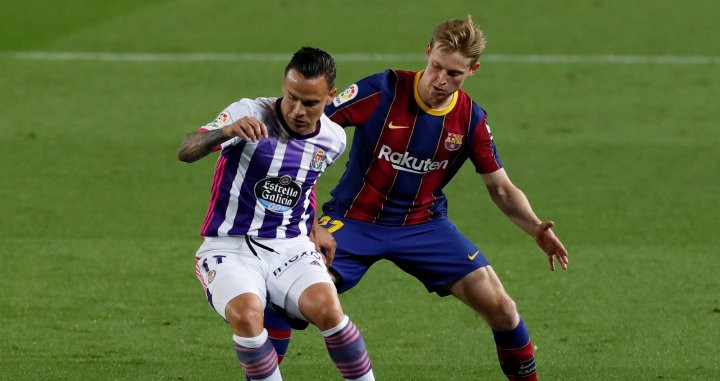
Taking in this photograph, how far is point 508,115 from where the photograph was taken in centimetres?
1484

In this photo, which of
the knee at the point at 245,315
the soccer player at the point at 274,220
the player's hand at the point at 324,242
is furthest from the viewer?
the player's hand at the point at 324,242

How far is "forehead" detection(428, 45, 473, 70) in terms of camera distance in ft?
24.2

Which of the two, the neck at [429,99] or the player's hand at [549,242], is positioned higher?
the neck at [429,99]

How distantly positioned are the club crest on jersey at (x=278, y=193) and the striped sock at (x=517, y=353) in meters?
1.46

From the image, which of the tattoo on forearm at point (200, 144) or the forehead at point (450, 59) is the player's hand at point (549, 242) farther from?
the tattoo on forearm at point (200, 144)

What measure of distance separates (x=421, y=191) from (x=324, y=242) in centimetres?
72

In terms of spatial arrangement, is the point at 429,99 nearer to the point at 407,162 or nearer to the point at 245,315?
the point at 407,162

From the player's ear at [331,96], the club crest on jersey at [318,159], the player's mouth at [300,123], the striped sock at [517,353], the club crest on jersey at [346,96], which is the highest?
the player's ear at [331,96]

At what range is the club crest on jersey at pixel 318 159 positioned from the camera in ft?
23.0

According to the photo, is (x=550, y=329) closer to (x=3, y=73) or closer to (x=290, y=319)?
(x=290, y=319)

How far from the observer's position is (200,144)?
21.7 feet

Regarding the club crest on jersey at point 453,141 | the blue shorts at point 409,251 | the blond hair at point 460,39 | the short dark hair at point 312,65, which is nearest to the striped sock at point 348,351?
the blue shorts at point 409,251

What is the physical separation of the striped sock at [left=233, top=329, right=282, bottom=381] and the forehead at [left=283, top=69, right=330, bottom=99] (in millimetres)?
1141

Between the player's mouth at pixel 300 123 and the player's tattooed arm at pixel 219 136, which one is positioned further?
the player's mouth at pixel 300 123
